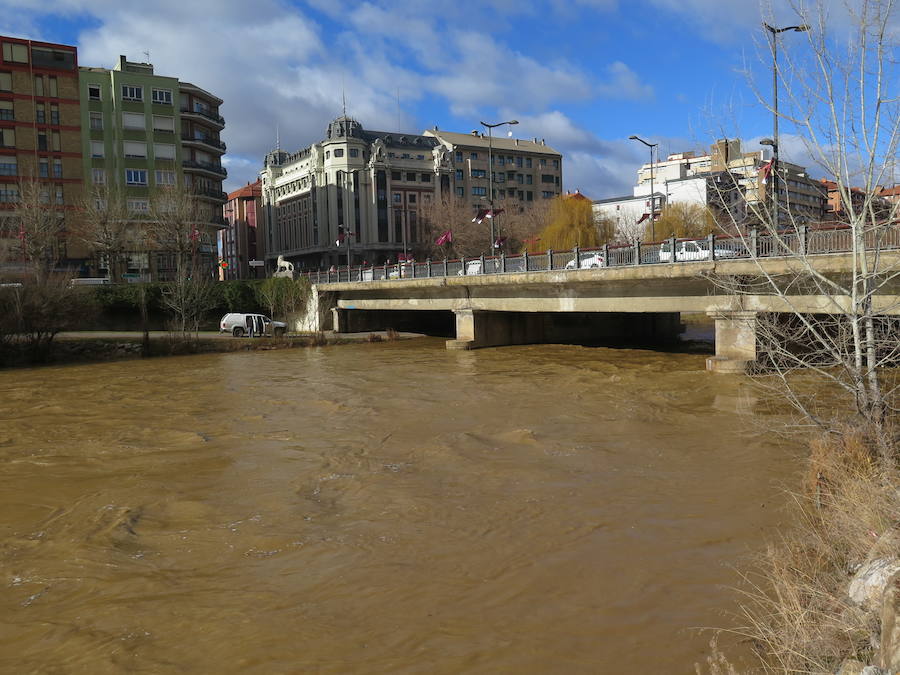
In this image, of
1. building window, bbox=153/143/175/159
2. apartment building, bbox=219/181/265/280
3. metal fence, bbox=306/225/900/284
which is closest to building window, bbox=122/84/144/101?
building window, bbox=153/143/175/159

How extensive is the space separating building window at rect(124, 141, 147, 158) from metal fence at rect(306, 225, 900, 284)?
37049 millimetres

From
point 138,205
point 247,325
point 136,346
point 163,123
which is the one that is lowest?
point 136,346

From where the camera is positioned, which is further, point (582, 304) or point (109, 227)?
point (109, 227)

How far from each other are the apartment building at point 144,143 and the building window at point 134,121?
0.09m

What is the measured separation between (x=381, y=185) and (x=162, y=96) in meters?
31.6

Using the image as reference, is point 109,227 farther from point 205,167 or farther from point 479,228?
point 479,228

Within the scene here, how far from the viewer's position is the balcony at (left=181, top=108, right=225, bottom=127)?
68750 millimetres

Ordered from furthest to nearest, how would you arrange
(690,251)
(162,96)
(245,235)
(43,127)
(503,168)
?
(245,235), (503,168), (162,96), (43,127), (690,251)

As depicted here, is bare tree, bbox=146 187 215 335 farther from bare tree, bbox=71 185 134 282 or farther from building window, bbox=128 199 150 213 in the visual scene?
building window, bbox=128 199 150 213

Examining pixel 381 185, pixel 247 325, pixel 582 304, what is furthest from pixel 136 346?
pixel 381 185

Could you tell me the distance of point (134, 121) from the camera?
65.3 metres

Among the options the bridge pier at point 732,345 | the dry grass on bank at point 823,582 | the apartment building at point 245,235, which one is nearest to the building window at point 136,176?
the apartment building at point 245,235

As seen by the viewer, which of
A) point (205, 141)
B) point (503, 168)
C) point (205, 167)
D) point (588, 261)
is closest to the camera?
point (588, 261)

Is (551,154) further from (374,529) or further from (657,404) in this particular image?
(374,529)
